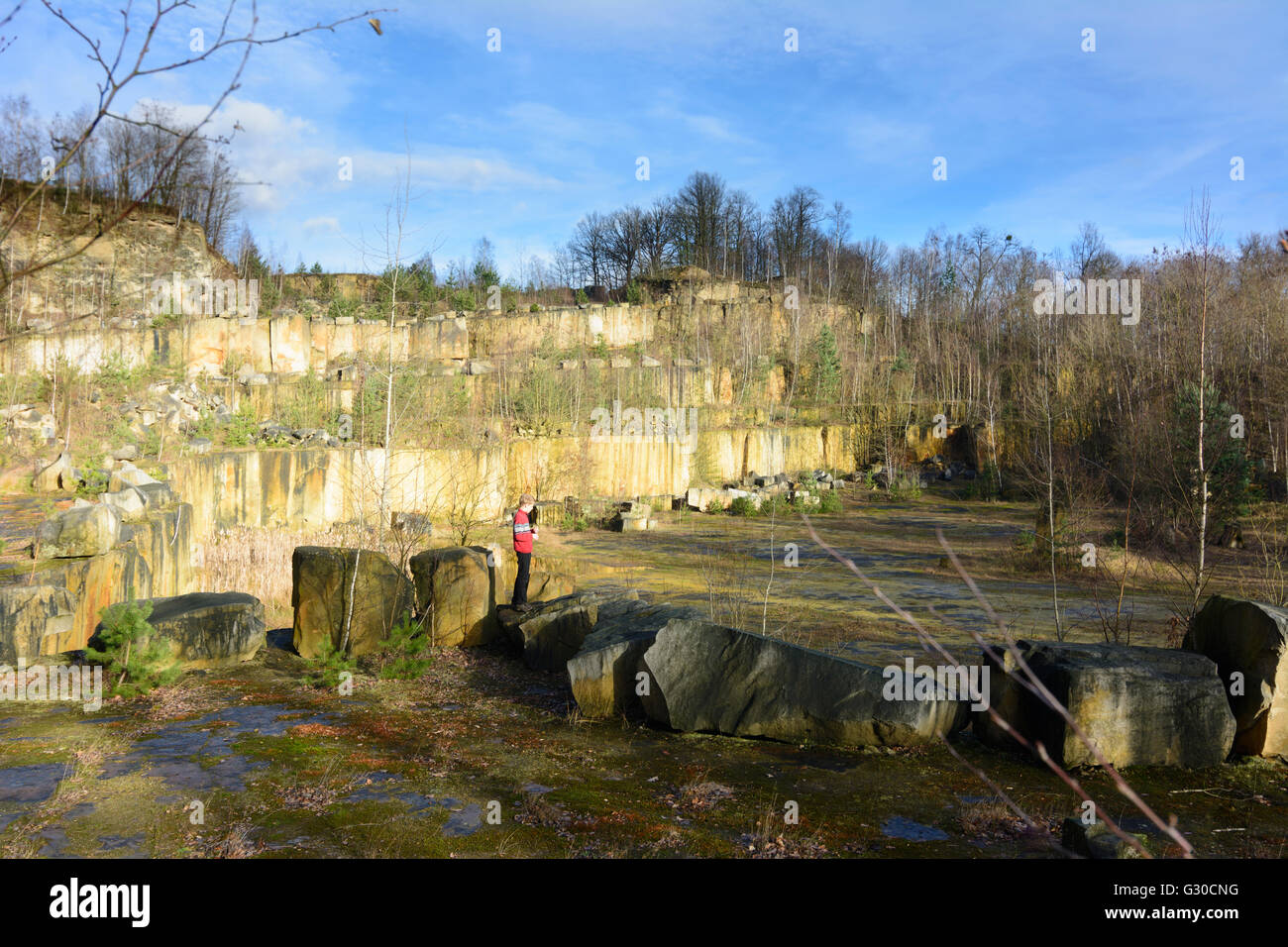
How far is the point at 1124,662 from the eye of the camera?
604cm

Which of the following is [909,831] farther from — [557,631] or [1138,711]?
[557,631]

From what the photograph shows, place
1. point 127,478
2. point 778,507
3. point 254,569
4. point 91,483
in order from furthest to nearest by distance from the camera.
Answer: point 778,507, point 254,569, point 91,483, point 127,478

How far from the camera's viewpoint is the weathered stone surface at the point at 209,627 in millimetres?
8203

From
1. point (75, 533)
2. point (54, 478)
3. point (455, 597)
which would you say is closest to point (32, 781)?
point (75, 533)

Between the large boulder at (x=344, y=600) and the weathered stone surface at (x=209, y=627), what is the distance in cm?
48

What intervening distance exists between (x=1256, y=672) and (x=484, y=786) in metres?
5.27

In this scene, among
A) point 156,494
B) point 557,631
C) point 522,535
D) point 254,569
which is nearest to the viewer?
point 557,631

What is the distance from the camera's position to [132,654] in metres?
7.29

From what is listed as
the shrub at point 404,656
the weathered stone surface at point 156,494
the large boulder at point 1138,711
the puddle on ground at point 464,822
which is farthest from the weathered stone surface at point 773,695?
the weathered stone surface at point 156,494

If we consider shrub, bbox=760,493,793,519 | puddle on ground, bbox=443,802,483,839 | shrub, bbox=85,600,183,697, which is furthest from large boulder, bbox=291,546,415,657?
shrub, bbox=760,493,793,519

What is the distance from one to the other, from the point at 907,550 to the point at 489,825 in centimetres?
1863

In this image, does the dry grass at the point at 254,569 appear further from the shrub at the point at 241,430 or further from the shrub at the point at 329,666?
the shrub at the point at 241,430
